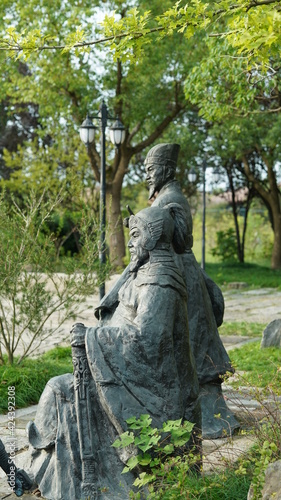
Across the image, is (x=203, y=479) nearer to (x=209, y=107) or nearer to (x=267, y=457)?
(x=267, y=457)

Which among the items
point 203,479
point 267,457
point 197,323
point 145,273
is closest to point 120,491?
point 203,479

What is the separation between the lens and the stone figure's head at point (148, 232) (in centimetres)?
454

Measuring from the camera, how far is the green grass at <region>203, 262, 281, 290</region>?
65.0 feet

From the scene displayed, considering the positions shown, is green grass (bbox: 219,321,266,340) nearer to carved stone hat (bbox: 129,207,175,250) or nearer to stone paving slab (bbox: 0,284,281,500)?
stone paving slab (bbox: 0,284,281,500)

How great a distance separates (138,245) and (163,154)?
160cm

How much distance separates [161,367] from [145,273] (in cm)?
57

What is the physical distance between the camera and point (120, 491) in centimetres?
429

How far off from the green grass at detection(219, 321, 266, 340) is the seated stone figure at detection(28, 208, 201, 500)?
24.0 ft

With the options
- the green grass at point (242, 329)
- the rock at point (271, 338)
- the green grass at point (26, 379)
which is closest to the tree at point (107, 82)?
the green grass at point (242, 329)

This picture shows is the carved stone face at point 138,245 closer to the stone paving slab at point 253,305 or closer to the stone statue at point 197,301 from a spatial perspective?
the stone statue at point 197,301

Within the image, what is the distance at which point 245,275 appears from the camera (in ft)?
71.4

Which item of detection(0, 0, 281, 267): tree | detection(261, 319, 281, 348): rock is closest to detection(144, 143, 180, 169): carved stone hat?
detection(0, 0, 281, 267): tree

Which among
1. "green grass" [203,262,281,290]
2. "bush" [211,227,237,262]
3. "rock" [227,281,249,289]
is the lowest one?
"rock" [227,281,249,289]

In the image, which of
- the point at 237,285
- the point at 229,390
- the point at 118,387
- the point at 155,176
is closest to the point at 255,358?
the point at 229,390
